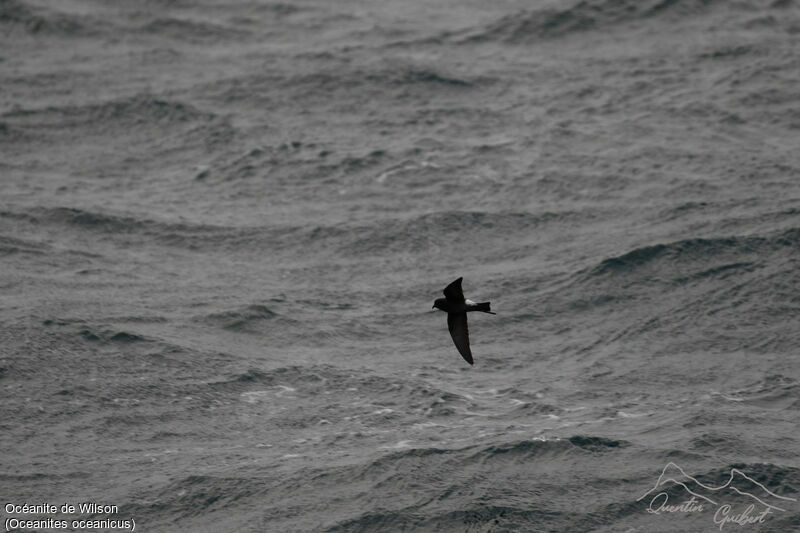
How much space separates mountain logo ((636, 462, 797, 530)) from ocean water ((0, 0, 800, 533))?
5cm

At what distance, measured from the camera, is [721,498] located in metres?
22.3

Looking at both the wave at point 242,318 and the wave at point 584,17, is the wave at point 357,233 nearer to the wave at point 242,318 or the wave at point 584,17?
the wave at point 242,318

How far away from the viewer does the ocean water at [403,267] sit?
2319 cm

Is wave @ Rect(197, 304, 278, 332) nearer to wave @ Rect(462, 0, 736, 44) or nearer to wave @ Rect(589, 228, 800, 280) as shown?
wave @ Rect(589, 228, 800, 280)

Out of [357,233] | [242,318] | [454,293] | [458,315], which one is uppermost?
[454,293]

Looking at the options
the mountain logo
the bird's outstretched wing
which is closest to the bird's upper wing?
the bird's outstretched wing

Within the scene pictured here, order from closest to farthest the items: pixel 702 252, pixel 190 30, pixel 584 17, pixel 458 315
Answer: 1. pixel 458 315
2. pixel 702 252
3. pixel 584 17
4. pixel 190 30

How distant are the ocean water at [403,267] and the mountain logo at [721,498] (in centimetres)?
5

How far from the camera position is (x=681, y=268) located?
94.2 feet

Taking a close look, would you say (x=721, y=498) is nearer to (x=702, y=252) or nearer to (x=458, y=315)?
(x=458, y=315)

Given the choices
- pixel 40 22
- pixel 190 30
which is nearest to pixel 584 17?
pixel 190 30

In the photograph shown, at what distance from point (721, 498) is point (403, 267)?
9.66 metres

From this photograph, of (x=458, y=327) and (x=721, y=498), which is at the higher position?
(x=458, y=327)

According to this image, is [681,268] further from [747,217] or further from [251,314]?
[251,314]
